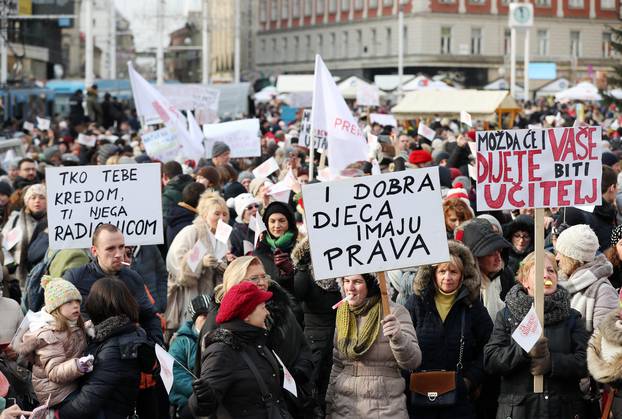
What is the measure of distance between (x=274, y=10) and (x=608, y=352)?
101 meters

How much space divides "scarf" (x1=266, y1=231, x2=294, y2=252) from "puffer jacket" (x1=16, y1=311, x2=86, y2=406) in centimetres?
243

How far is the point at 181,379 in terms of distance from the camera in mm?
7316

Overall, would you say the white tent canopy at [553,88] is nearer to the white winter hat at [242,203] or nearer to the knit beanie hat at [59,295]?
the white winter hat at [242,203]

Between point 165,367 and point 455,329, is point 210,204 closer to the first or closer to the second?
point 455,329

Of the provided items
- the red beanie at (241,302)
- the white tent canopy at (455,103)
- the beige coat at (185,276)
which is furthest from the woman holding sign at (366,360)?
the white tent canopy at (455,103)

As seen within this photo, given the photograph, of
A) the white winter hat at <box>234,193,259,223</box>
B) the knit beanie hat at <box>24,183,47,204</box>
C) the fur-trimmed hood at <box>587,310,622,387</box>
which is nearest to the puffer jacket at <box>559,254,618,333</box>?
the fur-trimmed hood at <box>587,310,622,387</box>

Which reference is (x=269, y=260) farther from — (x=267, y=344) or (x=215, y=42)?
(x=215, y=42)

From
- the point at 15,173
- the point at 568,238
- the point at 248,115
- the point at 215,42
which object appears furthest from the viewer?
the point at 215,42

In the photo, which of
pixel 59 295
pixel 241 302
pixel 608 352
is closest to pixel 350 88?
pixel 59 295

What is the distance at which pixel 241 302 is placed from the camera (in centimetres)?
663

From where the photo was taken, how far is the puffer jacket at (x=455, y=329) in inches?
301

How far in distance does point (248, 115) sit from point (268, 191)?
28.2m

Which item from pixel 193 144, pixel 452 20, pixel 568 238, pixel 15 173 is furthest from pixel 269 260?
pixel 452 20

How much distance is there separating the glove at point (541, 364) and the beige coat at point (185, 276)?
9.69ft
